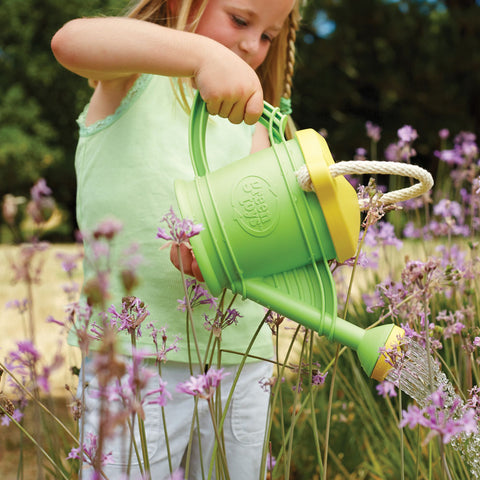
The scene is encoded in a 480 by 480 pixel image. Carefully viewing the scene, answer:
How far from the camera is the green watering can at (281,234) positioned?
2.73ft

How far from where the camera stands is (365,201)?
912 millimetres

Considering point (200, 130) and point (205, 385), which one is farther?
point (200, 130)

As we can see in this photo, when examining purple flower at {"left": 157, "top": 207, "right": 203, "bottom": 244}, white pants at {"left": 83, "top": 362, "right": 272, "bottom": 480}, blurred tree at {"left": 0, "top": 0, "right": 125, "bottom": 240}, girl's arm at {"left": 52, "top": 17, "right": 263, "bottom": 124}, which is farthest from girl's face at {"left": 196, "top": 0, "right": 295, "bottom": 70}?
blurred tree at {"left": 0, "top": 0, "right": 125, "bottom": 240}

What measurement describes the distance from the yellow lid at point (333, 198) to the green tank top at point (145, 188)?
0.50m

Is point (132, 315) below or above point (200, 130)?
below

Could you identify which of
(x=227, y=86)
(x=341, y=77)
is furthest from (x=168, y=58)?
(x=341, y=77)

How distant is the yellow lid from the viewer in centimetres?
80

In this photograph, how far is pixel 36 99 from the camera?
1252 centimetres

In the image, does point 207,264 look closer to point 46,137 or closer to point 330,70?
point 46,137

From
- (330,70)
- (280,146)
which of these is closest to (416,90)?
(330,70)

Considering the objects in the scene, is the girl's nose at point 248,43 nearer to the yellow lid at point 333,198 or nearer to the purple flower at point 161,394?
the yellow lid at point 333,198

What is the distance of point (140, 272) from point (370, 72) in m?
12.7

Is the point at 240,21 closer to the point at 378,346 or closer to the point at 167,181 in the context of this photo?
the point at 167,181

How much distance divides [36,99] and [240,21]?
40.8 ft
